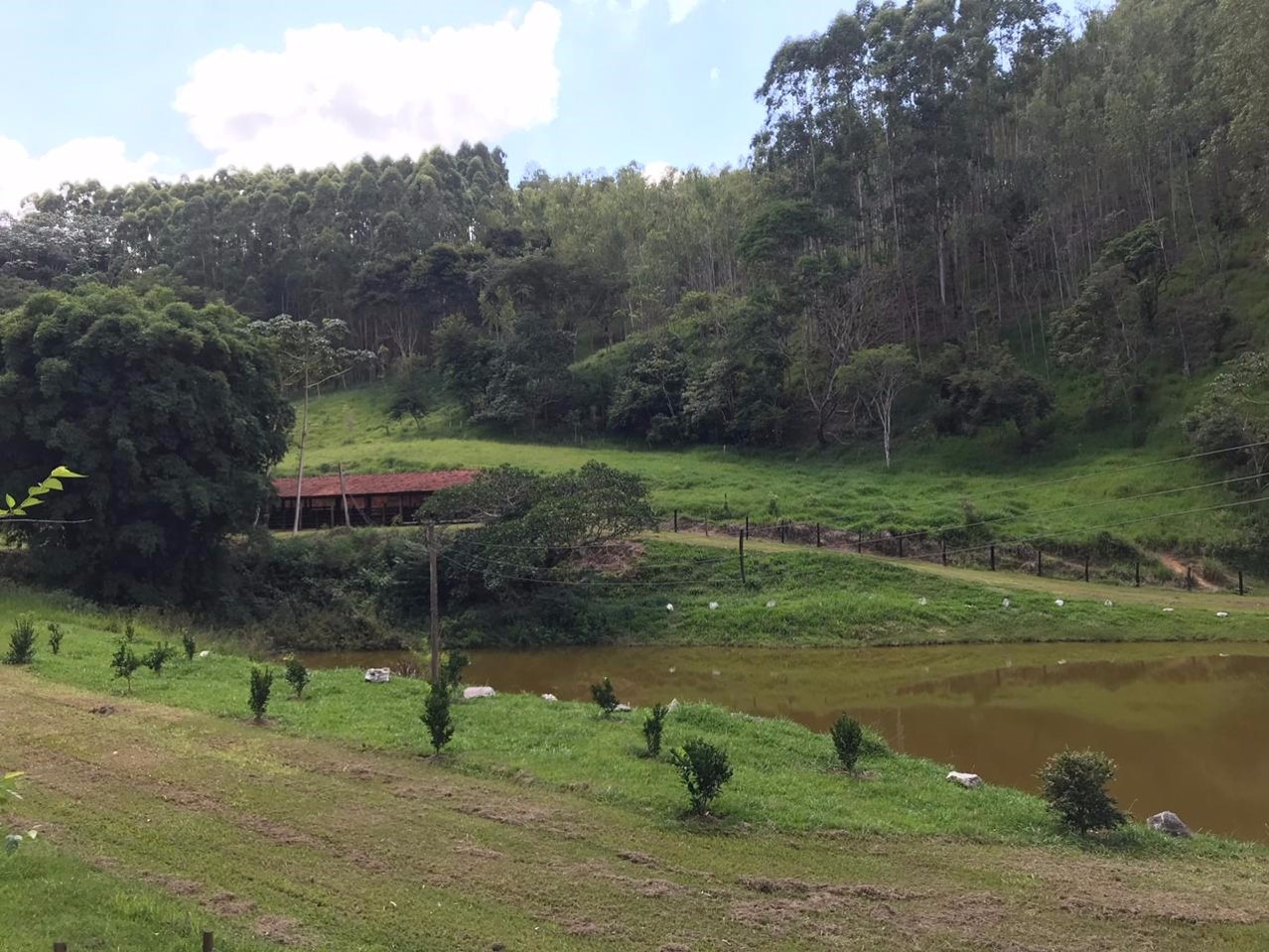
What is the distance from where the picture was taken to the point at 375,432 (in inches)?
1971

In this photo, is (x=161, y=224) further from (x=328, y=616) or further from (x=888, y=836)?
(x=888, y=836)

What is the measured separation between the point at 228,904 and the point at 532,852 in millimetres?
2610

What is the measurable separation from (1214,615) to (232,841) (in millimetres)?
24019

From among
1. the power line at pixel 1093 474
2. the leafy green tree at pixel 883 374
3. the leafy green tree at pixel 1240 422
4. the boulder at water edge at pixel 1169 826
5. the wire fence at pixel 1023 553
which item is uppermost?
the leafy green tree at pixel 883 374

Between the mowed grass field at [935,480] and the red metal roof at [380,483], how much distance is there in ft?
13.6

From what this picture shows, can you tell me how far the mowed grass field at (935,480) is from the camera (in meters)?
28.5

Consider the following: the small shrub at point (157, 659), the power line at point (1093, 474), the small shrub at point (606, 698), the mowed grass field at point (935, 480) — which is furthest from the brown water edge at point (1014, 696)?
the power line at point (1093, 474)

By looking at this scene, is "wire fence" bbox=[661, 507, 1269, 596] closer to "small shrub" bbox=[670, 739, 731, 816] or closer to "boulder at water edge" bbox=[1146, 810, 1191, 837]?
"boulder at water edge" bbox=[1146, 810, 1191, 837]

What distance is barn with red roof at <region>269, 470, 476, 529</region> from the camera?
33.7m

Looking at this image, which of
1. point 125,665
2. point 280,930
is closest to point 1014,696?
point 280,930

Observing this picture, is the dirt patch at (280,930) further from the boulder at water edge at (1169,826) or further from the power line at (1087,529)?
the power line at (1087,529)

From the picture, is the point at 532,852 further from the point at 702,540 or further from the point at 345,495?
the point at 345,495

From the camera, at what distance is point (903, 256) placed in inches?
1762

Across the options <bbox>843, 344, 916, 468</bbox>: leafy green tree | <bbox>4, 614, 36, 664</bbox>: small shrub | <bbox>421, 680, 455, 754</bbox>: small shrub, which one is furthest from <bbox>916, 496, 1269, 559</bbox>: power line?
<bbox>4, 614, 36, 664</bbox>: small shrub
